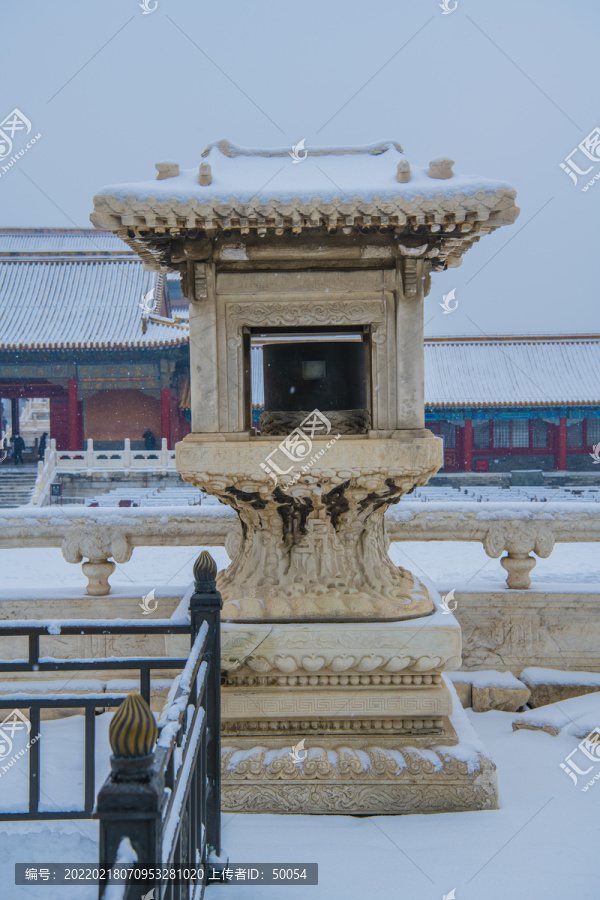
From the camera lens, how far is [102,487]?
64.2ft

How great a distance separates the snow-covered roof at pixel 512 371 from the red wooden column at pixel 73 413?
10.4 m

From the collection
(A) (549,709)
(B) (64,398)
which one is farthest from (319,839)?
(B) (64,398)

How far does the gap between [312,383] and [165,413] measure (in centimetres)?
1767

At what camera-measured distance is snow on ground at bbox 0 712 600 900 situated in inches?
102

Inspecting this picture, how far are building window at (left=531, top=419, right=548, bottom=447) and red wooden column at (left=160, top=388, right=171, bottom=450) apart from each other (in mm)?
11386

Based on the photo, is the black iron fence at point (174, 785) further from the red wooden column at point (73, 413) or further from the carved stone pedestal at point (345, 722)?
the red wooden column at point (73, 413)

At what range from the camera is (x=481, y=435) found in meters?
22.6

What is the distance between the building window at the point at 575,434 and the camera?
2250 centimetres

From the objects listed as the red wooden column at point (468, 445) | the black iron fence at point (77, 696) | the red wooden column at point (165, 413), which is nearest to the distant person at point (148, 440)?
the red wooden column at point (165, 413)

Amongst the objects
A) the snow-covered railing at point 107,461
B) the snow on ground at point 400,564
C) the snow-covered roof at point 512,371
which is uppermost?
the snow-covered roof at point 512,371

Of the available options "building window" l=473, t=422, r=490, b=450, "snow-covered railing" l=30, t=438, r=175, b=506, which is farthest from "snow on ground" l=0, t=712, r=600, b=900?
"building window" l=473, t=422, r=490, b=450

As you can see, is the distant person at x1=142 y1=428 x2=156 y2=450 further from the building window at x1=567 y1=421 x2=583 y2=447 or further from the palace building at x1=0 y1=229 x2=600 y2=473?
the building window at x1=567 y1=421 x2=583 y2=447

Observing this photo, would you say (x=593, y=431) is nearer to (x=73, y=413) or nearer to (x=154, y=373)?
(x=154, y=373)

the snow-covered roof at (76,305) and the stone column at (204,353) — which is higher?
the snow-covered roof at (76,305)
